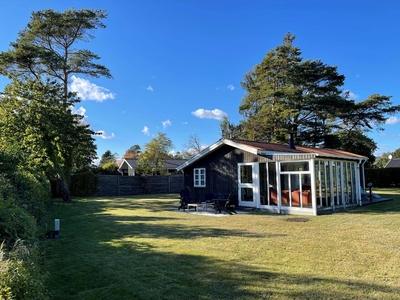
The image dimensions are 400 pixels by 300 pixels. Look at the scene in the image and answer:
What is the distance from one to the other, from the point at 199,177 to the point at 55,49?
1696cm

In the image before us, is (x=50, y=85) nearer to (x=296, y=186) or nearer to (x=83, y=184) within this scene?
(x=83, y=184)

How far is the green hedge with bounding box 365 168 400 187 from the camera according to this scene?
26844 mm

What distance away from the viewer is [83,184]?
22891mm

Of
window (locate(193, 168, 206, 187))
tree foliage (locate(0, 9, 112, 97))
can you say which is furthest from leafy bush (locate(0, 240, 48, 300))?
tree foliage (locate(0, 9, 112, 97))

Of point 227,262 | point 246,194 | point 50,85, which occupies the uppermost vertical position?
point 50,85

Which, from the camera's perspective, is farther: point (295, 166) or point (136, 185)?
point (136, 185)

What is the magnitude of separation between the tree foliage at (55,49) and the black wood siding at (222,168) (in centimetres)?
1383

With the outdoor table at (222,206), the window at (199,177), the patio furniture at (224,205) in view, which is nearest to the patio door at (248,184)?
the patio furniture at (224,205)

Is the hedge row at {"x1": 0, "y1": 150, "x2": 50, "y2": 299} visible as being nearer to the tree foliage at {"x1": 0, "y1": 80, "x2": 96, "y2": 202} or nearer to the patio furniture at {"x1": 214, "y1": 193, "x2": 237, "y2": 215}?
the patio furniture at {"x1": 214, "y1": 193, "x2": 237, "y2": 215}

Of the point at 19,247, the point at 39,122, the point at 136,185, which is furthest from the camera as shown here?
the point at 136,185

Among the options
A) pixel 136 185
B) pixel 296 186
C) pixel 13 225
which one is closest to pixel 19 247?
pixel 13 225

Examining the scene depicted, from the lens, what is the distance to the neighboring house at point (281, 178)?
1157 cm

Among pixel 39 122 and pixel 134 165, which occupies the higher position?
pixel 39 122

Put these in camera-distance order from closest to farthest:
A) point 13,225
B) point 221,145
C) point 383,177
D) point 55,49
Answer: point 13,225 → point 221,145 → point 55,49 → point 383,177
